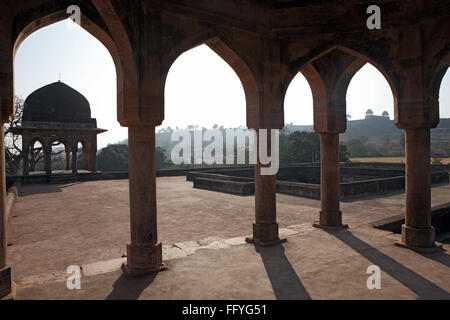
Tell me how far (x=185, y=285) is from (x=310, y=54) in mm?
5701

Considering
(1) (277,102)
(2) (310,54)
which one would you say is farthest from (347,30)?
(1) (277,102)

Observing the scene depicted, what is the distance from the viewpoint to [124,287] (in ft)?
15.9

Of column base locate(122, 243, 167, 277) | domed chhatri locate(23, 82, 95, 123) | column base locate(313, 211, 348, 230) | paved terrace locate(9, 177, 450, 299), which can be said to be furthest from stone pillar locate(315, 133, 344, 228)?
domed chhatri locate(23, 82, 95, 123)

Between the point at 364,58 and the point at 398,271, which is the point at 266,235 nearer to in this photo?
the point at 398,271

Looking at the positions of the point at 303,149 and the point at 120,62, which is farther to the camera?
the point at 303,149

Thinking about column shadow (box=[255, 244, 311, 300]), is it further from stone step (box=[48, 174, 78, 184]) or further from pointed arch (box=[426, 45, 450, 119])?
stone step (box=[48, 174, 78, 184])

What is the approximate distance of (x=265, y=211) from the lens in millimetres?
7137

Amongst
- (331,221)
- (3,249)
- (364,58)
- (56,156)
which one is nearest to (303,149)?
(331,221)

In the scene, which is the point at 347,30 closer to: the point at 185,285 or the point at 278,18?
the point at 278,18

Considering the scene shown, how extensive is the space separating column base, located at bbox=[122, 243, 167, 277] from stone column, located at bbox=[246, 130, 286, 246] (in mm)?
2438

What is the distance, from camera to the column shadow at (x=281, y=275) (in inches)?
181

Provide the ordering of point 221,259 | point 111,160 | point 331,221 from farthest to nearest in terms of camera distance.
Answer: point 111,160 < point 331,221 < point 221,259

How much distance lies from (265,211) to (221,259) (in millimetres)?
1661
